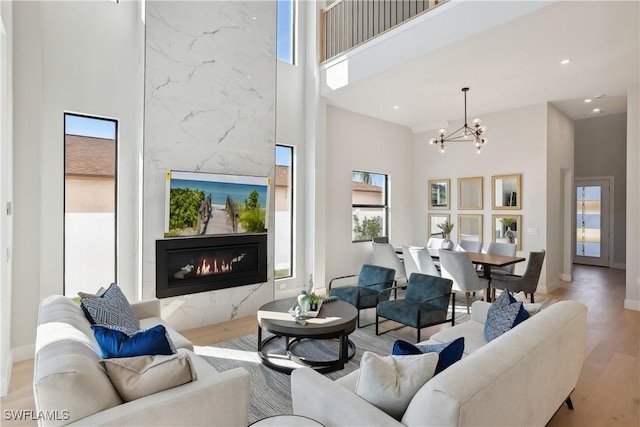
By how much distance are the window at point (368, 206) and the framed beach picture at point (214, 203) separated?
2.38m

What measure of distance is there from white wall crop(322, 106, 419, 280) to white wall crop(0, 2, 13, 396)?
4006mm

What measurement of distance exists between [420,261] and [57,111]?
4845 millimetres

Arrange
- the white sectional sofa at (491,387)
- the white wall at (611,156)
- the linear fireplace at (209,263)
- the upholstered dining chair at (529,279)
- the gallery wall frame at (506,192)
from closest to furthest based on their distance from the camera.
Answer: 1. the white sectional sofa at (491,387)
2. the linear fireplace at (209,263)
3. the upholstered dining chair at (529,279)
4. the gallery wall frame at (506,192)
5. the white wall at (611,156)

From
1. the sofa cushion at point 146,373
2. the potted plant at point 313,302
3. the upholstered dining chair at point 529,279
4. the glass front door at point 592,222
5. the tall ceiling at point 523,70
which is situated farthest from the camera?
the glass front door at point 592,222

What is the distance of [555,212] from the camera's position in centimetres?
635

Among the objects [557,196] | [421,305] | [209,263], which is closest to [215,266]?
[209,263]

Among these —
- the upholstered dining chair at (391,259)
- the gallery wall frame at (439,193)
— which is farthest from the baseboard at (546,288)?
the upholstered dining chair at (391,259)

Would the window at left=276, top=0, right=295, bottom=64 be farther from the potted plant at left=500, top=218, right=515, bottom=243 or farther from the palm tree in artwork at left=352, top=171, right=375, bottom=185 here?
the potted plant at left=500, top=218, right=515, bottom=243

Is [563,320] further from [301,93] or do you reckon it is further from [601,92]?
[601,92]

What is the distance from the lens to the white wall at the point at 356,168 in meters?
6.36

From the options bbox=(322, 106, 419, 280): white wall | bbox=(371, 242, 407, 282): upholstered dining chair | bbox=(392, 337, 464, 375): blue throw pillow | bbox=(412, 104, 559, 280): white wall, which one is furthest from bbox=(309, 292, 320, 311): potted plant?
bbox=(412, 104, 559, 280): white wall

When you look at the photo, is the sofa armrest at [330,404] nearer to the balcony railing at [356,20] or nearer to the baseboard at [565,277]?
the balcony railing at [356,20]

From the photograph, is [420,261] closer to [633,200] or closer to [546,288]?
[546,288]

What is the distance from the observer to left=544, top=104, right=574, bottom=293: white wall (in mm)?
6086
